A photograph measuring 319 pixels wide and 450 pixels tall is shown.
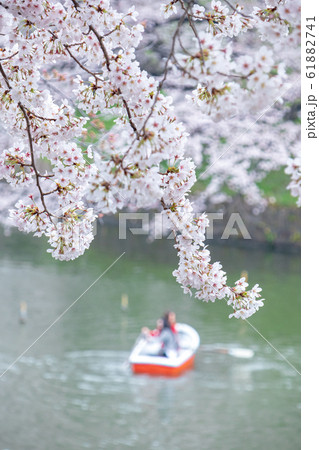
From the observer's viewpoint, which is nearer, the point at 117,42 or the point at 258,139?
the point at 117,42

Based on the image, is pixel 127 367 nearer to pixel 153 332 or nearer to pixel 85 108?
pixel 153 332

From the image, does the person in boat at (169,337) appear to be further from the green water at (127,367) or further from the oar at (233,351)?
the oar at (233,351)

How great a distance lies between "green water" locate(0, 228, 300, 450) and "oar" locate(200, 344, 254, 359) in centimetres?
7

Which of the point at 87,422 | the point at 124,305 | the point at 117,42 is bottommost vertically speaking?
the point at 87,422

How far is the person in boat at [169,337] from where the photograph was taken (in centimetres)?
1061

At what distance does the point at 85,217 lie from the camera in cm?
303

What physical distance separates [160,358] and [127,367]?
1.87 feet

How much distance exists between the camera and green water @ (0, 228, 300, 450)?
847 centimetres

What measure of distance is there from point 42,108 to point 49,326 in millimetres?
9215

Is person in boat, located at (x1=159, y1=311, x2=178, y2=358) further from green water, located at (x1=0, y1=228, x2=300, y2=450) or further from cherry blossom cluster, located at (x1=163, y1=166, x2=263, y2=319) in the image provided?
cherry blossom cluster, located at (x1=163, y1=166, x2=263, y2=319)

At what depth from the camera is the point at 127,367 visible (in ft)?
34.7

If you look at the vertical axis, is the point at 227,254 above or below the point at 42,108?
below
